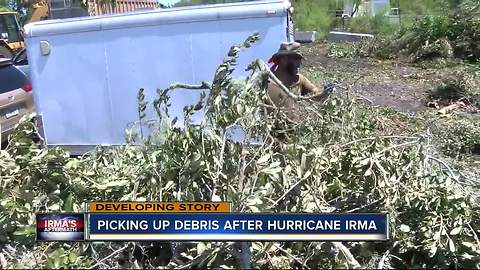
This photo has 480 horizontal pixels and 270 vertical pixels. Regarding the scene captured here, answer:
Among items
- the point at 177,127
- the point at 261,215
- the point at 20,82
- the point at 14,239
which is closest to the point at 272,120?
the point at 177,127

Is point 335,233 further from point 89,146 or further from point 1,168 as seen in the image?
point 89,146

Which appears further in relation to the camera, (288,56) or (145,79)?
(145,79)

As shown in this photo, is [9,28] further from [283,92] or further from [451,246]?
[451,246]

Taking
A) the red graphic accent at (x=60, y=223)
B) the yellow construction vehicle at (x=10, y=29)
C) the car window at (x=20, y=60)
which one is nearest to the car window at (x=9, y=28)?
the yellow construction vehicle at (x=10, y=29)

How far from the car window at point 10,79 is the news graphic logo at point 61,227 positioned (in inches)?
226

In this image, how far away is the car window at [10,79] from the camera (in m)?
8.53

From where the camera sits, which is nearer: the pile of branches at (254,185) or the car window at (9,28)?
the pile of branches at (254,185)

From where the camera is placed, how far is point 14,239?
11.8 feet

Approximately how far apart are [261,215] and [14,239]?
1.58m

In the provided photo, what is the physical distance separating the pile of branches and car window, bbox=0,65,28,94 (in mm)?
A: 4973

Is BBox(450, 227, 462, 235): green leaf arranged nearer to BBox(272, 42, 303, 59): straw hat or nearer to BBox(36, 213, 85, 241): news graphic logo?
BBox(36, 213, 85, 241): news graphic logo

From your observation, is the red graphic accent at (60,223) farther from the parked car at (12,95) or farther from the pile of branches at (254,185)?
the parked car at (12,95)

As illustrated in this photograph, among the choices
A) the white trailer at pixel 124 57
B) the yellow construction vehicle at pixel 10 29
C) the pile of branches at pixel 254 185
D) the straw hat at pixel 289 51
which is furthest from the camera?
the yellow construction vehicle at pixel 10 29

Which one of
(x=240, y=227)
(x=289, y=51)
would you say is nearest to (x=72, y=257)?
(x=240, y=227)
